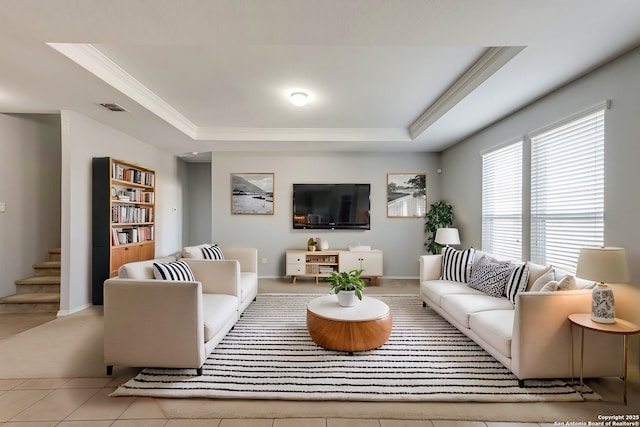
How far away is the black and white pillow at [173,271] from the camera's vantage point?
107 inches

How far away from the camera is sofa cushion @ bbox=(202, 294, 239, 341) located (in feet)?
7.92

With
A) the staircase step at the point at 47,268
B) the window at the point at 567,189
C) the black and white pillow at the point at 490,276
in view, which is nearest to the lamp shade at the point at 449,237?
the black and white pillow at the point at 490,276

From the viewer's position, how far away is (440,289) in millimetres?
3488

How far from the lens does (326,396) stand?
2.04 meters

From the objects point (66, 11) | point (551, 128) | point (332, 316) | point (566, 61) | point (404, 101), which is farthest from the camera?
point (404, 101)

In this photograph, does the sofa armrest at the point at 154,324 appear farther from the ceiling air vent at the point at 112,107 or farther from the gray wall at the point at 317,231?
the gray wall at the point at 317,231

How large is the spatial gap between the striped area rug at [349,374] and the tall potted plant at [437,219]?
2.48 meters

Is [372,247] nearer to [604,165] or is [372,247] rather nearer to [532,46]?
[604,165]

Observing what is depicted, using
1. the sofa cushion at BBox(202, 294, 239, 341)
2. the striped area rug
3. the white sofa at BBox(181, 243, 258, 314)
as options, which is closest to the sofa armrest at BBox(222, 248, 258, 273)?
the white sofa at BBox(181, 243, 258, 314)

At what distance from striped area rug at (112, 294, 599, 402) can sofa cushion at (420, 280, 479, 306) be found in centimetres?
43

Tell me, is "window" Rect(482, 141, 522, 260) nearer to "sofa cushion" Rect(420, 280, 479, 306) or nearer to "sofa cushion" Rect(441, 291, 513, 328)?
"sofa cushion" Rect(420, 280, 479, 306)

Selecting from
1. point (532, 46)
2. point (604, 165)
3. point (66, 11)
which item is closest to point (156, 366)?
point (66, 11)

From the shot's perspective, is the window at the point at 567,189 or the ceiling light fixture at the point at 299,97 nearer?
the window at the point at 567,189

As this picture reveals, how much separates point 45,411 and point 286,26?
2.91 meters
